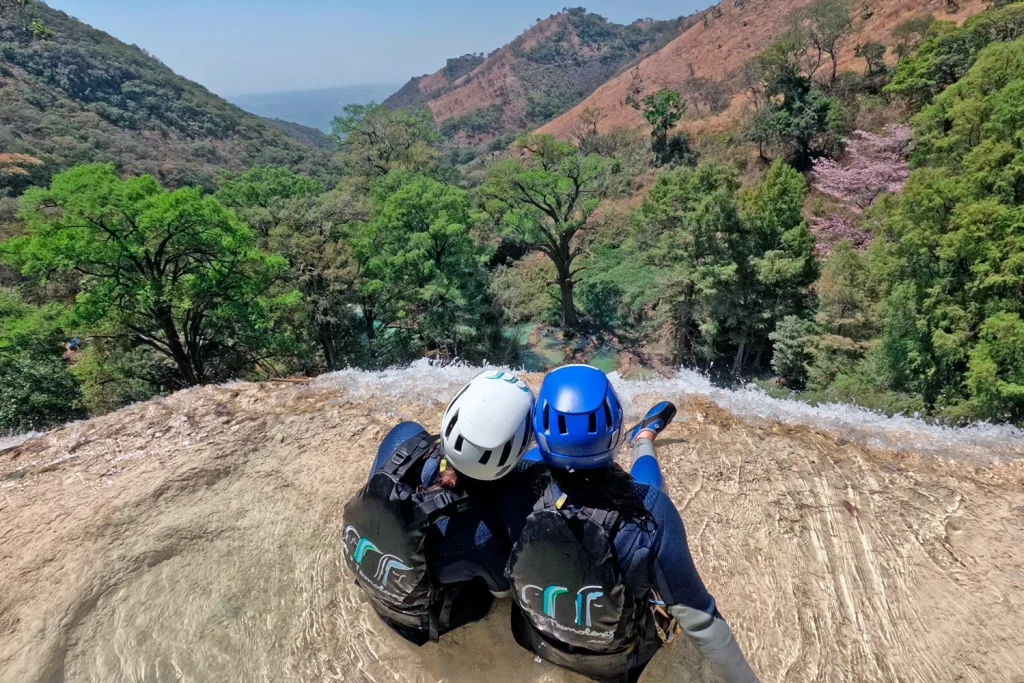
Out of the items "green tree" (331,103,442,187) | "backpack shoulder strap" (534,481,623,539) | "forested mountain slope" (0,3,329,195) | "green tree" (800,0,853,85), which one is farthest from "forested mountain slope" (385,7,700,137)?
"backpack shoulder strap" (534,481,623,539)

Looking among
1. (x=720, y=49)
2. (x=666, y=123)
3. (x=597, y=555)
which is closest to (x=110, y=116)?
(x=666, y=123)

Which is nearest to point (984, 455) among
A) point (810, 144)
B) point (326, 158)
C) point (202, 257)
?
point (202, 257)

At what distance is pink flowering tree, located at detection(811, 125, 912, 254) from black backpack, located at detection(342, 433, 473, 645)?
25328mm

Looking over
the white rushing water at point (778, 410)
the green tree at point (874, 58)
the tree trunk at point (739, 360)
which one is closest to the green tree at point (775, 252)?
the tree trunk at point (739, 360)

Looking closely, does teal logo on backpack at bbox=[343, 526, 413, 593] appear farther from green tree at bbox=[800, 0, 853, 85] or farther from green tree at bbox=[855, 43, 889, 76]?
green tree at bbox=[855, 43, 889, 76]

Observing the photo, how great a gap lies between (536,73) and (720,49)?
272ft

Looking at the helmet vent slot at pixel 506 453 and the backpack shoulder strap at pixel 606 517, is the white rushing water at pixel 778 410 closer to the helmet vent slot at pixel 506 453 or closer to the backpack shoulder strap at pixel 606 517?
the helmet vent slot at pixel 506 453

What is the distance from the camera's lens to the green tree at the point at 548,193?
2389 centimetres

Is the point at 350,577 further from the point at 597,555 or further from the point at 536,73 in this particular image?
the point at 536,73

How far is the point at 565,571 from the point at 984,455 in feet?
16.0

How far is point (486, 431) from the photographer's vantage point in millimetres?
2273

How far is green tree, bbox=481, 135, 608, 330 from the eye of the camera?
941 inches

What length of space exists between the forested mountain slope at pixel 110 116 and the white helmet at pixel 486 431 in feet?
179

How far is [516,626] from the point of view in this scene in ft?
8.75
